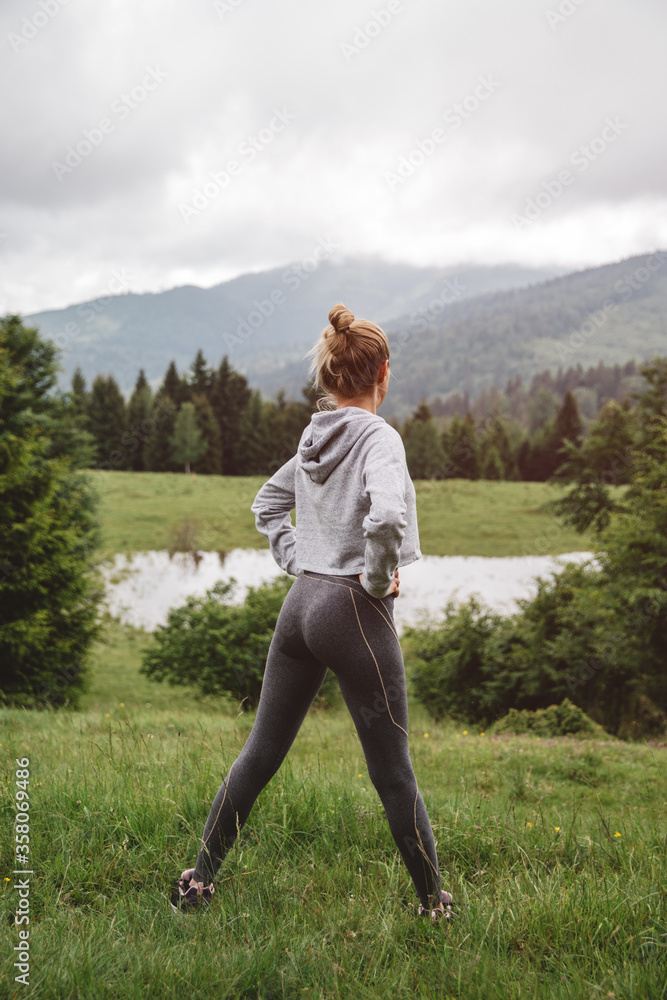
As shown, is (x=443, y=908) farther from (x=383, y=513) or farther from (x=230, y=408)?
(x=230, y=408)

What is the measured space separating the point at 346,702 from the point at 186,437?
175ft

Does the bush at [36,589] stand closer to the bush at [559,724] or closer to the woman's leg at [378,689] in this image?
the bush at [559,724]

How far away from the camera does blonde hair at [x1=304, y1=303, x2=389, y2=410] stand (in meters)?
2.29

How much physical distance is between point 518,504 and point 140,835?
132 feet

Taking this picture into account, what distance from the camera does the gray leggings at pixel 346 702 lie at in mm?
2156

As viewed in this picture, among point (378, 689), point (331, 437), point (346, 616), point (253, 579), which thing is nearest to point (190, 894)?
point (378, 689)

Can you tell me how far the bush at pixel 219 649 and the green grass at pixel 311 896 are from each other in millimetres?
7624

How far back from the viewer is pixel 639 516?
35.7 feet

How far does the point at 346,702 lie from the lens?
87.4 inches

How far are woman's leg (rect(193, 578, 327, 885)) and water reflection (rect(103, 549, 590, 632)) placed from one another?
56.6 feet

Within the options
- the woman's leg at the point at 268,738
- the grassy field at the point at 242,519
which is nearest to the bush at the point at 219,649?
the woman's leg at the point at 268,738

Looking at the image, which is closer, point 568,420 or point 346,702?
point 346,702

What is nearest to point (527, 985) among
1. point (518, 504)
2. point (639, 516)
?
point (639, 516)

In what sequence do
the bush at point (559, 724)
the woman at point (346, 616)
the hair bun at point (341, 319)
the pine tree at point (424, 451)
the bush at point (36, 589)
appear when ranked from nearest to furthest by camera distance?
the woman at point (346, 616)
the hair bun at point (341, 319)
the bush at point (559, 724)
the bush at point (36, 589)
the pine tree at point (424, 451)
